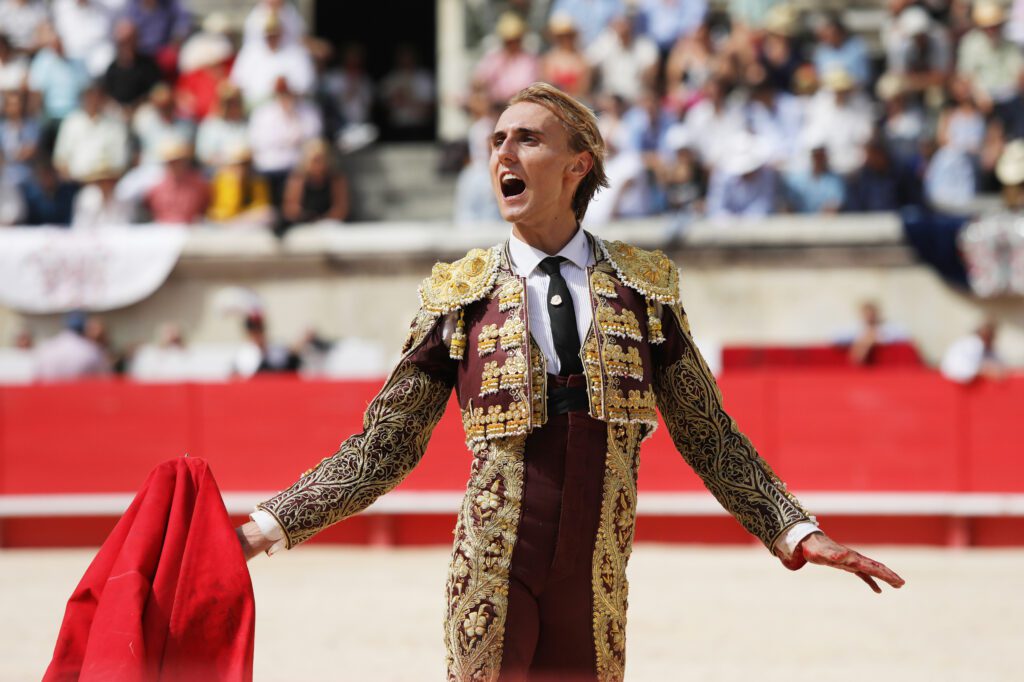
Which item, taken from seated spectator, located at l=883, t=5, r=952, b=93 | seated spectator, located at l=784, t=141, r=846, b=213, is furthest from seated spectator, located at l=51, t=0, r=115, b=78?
seated spectator, located at l=883, t=5, r=952, b=93

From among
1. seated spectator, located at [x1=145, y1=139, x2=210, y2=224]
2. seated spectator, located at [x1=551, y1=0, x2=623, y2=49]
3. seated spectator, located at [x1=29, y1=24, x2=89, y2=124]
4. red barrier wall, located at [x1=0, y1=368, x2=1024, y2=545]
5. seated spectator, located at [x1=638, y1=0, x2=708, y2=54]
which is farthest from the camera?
seated spectator, located at [x1=29, y1=24, x2=89, y2=124]

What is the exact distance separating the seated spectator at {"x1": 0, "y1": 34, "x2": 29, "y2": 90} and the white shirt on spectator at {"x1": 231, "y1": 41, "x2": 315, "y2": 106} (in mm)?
1461

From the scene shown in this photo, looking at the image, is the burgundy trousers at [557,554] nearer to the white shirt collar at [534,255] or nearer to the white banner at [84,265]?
the white shirt collar at [534,255]

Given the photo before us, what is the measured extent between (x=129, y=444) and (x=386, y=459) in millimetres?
6135

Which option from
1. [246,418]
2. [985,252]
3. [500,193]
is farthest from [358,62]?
[500,193]

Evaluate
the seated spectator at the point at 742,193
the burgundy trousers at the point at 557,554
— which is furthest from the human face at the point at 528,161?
the seated spectator at the point at 742,193

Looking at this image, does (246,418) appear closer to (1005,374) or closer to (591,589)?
A: (1005,374)

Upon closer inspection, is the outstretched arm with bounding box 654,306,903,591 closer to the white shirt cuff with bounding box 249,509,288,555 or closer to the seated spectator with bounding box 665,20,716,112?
the white shirt cuff with bounding box 249,509,288,555

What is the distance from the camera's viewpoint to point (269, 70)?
32.2 feet

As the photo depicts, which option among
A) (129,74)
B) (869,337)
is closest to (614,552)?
(869,337)

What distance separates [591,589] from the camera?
7.60 feet

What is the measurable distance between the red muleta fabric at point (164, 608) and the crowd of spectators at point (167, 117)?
23.5ft

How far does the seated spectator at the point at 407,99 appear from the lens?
36.4ft

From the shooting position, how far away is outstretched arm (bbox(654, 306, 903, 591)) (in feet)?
7.93
